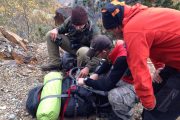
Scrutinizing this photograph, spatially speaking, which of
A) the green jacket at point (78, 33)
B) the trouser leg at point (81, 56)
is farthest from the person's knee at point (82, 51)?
the green jacket at point (78, 33)

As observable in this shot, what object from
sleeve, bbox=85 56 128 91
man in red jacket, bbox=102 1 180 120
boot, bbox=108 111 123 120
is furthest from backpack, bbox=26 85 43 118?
man in red jacket, bbox=102 1 180 120

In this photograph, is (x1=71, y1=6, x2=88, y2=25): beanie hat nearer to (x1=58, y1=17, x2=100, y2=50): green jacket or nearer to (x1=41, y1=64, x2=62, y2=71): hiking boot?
(x1=58, y1=17, x2=100, y2=50): green jacket

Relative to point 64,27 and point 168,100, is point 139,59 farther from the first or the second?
point 64,27

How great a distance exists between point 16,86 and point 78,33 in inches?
45.9

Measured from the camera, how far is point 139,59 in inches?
124

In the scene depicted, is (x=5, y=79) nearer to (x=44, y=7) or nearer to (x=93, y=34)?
(x=93, y=34)

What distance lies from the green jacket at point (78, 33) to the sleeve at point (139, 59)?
2251 mm

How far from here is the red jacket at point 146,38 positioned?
313 centimetres

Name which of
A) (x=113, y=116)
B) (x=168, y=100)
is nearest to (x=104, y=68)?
(x=113, y=116)

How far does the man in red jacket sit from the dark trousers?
169mm

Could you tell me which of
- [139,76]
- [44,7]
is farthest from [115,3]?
[44,7]

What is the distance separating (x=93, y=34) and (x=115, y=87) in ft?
4.66

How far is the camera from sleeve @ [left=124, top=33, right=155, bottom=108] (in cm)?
311

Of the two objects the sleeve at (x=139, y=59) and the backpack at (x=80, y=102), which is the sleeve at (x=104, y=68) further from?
the sleeve at (x=139, y=59)
